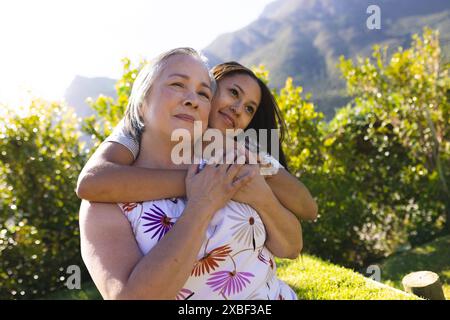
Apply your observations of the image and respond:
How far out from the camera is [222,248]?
1772mm

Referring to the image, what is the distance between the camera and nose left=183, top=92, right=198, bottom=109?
1.89m

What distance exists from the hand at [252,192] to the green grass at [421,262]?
170 inches

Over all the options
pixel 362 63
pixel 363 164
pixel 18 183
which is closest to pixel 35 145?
pixel 18 183

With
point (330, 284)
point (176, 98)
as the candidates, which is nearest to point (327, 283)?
point (330, 284)

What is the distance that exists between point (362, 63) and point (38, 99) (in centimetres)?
557

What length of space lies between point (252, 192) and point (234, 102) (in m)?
1.05

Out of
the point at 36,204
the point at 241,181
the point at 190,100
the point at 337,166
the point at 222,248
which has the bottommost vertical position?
the point at 36,204

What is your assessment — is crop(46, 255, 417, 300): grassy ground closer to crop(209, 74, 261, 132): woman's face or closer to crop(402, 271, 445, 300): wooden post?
crop(402, 271, 445, 300): wooden post

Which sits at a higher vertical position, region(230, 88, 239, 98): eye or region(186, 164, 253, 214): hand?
region(230, 88, 239, 98): eye

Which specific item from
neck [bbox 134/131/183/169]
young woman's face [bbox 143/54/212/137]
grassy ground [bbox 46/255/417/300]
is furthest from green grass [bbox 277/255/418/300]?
young woman's face [bbox 143/54/212/137]

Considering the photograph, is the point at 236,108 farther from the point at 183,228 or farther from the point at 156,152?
the point at 183,228

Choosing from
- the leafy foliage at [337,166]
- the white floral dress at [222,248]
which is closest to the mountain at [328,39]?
the leafy foliage at [337,166]

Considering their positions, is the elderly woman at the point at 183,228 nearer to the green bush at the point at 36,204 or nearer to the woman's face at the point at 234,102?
the woman's face at the point at 234,102
